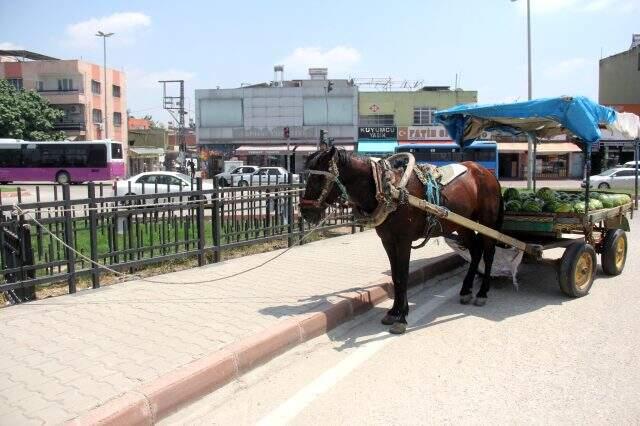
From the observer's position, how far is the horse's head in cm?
537

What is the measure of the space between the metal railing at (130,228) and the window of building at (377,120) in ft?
137

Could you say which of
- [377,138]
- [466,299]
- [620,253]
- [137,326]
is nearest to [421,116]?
[377,138]

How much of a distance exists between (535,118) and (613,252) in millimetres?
2229

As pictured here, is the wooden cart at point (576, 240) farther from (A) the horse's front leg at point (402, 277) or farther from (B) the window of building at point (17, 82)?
(B) the window of building at point (17, 82)

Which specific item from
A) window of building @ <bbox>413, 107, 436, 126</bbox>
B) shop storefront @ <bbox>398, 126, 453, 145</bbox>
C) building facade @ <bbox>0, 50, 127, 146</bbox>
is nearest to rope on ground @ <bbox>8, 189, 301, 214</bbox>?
shop storefront @ <bbox>398, 126, 453, 145</bbox>

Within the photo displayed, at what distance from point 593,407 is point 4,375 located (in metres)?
4.22

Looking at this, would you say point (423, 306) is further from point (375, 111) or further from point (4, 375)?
point (375, 111)

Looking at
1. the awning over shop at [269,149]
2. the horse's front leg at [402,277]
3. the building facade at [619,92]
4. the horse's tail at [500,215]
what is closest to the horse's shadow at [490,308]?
the horse's front leg at [402,277]

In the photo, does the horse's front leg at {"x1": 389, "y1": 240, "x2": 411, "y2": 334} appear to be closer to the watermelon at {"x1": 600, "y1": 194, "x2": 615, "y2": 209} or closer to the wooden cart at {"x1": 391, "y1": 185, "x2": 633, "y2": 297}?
the wooden cart at {"x1": 391, "y1": 185, "x2": 633, "y2": 297}

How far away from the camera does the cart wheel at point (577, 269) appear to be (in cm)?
657

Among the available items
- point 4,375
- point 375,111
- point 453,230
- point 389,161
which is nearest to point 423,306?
point 453,230

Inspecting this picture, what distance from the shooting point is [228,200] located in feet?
27.9

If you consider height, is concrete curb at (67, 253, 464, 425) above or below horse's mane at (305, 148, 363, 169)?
below

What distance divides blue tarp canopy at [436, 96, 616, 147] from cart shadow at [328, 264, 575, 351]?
1.98 m
